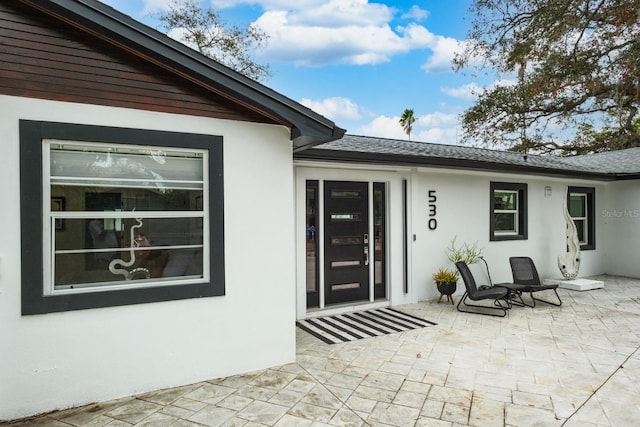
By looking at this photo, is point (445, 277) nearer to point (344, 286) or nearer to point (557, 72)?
point (344, 286)

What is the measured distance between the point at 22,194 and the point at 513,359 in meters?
5.13

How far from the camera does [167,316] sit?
3.89 metres

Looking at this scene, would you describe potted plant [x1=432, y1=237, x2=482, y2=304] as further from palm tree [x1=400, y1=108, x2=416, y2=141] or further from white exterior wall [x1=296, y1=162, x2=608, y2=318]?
palm tree [x1=400, y1=108, x2=416, y2=141]

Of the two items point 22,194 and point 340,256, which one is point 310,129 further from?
point 340,256

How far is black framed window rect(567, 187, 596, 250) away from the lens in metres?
10.4

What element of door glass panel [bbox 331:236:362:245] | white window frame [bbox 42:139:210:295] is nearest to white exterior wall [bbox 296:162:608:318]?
door glass panel [bbox 331:236:362:245]

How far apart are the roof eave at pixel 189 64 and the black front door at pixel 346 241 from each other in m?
2.31

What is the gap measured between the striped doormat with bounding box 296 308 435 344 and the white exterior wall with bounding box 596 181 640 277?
288 inches

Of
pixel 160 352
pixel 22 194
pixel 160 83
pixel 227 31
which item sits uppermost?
pixel 227 31

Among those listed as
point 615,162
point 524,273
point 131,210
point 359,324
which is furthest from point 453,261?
point 615,162

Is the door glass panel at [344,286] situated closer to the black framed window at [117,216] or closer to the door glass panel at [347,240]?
the door glass panel at [347,240]

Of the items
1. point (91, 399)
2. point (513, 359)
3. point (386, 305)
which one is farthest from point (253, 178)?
point (386, 305)

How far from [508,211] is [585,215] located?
3.04 metres

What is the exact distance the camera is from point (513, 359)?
4641mm
